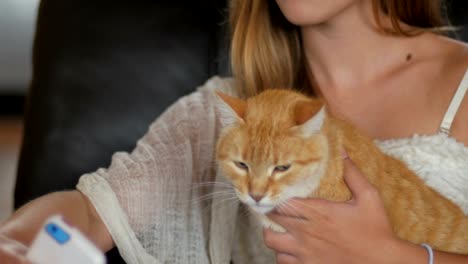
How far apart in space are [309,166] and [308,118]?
89mm

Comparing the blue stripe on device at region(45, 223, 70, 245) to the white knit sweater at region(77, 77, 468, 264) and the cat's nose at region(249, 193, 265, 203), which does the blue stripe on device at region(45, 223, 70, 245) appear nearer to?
the cat's nose at region(249, 193, 265, 203)

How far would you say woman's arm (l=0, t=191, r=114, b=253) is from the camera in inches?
43.8

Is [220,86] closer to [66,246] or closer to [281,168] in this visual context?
[281,168]

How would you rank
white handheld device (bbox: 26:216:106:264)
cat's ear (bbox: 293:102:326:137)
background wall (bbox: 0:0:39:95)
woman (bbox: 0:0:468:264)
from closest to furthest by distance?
white handheld device (bbox: 26:216:106:264) → cat's ear (bbox: 293:102:326:137) → woman (bbox: 0:0:468:264) → background wall (bbox: 0:0:39:95)

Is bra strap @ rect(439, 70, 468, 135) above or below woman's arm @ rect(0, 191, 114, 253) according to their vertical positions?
above

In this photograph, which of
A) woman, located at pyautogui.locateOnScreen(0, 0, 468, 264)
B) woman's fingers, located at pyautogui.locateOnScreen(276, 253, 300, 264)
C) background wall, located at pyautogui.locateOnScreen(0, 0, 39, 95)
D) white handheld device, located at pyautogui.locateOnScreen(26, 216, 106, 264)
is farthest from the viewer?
background wall, located at pyautogui.locateOnScreen(0, 0, 39, 95)

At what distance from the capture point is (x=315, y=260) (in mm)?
1159

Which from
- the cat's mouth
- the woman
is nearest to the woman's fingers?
the woman

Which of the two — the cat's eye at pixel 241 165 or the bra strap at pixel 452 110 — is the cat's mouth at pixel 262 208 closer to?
the cat's eye at pixel 241 165

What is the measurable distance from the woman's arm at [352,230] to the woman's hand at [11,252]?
43cm

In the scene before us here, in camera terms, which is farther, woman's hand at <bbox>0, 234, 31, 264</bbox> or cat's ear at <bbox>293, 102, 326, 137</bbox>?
cat's ear at <bbox>293, 102, 326, 137</bbox>

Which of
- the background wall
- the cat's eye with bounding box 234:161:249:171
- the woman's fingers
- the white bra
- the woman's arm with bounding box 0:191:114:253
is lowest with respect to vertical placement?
the background wall

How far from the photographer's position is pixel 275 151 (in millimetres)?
1076

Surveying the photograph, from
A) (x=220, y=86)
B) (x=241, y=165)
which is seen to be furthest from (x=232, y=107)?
(x=220, y=86)
